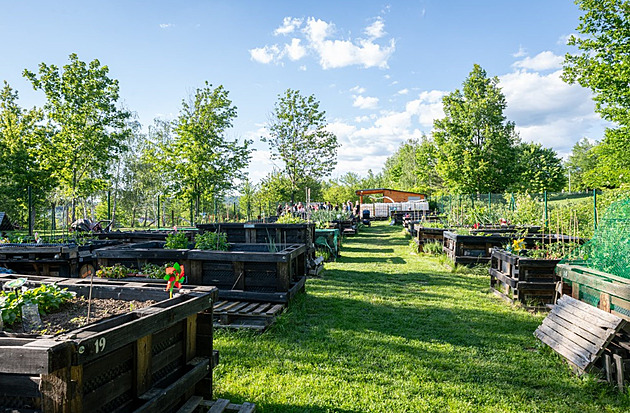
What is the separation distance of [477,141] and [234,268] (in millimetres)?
32486

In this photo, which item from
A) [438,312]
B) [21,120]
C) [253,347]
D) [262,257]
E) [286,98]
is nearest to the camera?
[253,347]

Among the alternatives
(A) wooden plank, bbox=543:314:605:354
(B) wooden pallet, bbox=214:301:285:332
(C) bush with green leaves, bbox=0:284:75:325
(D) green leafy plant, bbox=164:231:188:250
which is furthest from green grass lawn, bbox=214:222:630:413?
(D) green leafy plant, bbox=164:231:188:250

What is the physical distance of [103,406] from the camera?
80.7 inches

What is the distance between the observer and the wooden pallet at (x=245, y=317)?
5.07 m

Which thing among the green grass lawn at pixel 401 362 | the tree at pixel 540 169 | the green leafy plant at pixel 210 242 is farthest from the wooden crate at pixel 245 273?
the tree at pixel 540 169

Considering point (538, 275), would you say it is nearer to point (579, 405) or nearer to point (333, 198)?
point (579, 405)

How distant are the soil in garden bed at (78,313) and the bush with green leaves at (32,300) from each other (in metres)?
0.06

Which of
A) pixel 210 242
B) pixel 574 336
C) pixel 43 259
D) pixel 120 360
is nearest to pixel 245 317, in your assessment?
pixel 210 242

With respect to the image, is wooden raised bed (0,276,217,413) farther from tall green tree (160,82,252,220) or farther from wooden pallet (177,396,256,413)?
tall green tree (160,82,252,220)

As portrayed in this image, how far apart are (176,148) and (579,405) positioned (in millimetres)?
19054

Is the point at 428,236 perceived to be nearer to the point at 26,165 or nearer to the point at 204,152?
the point at 204,152

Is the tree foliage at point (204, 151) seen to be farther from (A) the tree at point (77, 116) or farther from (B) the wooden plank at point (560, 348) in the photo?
(B) the wooden plank at point (560, 348)

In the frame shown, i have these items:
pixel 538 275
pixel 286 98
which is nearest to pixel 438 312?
pixel 538 275

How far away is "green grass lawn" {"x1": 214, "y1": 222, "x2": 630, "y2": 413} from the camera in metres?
3.33
